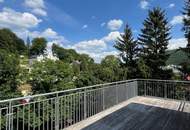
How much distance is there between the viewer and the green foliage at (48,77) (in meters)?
8.04

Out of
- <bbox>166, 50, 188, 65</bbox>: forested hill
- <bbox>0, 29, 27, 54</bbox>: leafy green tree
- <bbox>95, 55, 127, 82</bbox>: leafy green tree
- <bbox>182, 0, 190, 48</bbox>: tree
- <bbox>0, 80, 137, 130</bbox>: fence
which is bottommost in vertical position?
<bbox>0, 80, 137, 130</bbox>: fence

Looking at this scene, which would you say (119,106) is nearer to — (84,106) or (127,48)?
(84,106)

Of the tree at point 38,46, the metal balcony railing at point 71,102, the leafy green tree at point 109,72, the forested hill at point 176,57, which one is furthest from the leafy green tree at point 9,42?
the metal balcony railing at point 71,102

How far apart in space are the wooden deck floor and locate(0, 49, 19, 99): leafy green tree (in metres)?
4.48

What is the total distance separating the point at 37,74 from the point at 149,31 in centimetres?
1140

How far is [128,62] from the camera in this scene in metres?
17.6

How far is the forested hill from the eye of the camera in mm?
15422

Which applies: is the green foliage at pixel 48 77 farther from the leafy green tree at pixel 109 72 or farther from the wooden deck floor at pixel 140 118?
the leafy green tree at pixel 109 72

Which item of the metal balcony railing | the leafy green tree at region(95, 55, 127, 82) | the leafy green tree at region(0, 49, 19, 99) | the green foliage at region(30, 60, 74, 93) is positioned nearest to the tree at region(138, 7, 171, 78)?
the leafy green tree at region(95, 55, 127, 82)

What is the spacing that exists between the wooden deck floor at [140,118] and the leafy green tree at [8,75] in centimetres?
448

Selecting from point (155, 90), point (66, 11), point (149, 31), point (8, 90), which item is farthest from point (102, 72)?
point (66, 11)

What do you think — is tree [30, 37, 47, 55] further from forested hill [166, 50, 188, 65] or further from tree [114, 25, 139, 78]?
forested hill [166, 50, 188, 65]

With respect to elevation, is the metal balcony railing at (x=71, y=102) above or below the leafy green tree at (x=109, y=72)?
below

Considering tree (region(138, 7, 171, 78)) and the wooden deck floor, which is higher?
tree (region(138, 7, 171, 78))
